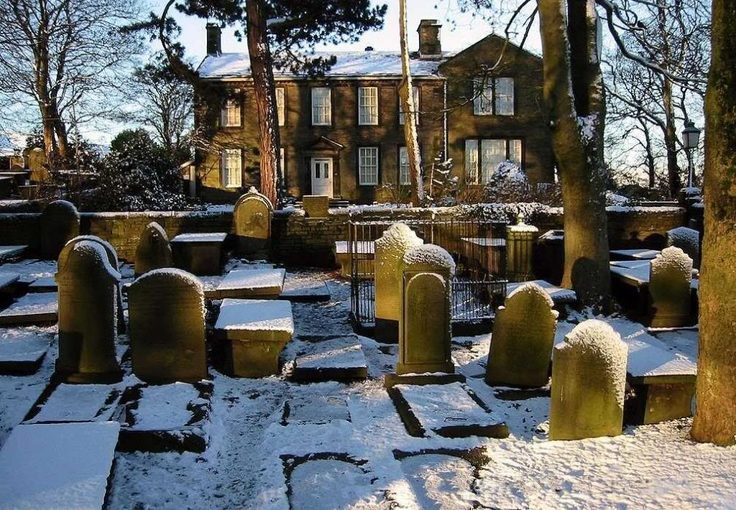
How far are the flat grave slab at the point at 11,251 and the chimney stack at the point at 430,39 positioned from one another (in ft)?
78.7

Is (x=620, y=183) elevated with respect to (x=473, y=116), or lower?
lower

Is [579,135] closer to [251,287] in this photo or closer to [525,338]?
→ [525,338]

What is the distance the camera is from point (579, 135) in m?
10.6

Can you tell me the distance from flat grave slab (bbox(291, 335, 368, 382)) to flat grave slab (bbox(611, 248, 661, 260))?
787 cm

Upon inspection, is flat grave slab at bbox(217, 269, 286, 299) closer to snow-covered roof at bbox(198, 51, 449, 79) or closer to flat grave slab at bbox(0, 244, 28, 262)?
flat grave slab at bbox(0, 244, 28, 262)

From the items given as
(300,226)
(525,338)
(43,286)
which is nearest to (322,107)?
(300,226)

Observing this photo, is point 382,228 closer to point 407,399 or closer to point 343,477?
point 407,399

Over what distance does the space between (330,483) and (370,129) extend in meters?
29.3

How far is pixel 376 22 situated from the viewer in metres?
20.0

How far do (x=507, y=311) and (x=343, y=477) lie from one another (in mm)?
3126

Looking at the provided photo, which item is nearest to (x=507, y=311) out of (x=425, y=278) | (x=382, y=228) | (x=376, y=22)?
(x=425, y=278)

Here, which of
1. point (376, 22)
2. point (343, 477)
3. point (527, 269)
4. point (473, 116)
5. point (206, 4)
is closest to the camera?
point (343, 477)

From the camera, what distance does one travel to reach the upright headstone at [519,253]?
485 inches

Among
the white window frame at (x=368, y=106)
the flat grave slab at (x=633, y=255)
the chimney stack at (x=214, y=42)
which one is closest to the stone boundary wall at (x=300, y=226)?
the flat grave slab at (x=633, y=255)
